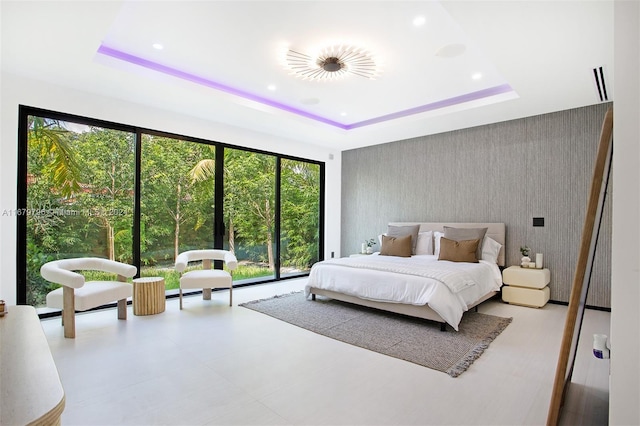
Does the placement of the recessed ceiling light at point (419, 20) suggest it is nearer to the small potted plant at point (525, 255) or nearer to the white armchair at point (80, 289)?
the small potted plant at point (525, 255)

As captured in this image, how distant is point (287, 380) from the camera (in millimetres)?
2414

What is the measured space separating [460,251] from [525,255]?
1.00 m

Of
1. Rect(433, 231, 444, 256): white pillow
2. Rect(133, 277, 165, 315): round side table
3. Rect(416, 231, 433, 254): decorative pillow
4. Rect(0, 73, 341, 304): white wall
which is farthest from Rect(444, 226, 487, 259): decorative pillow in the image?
Rect(133, 277, 165, 315): round side table

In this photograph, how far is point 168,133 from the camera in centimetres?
475

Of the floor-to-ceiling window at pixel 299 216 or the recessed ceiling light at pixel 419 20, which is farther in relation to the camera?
the floor-to-ceiling window at pixel 299 216

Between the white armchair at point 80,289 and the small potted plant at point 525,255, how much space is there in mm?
5054

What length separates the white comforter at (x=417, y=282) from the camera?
346cm

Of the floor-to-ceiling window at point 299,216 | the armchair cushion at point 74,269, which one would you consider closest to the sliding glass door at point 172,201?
the armchair cushion at point 74,269

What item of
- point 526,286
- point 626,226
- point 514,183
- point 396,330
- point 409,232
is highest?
point 514,183

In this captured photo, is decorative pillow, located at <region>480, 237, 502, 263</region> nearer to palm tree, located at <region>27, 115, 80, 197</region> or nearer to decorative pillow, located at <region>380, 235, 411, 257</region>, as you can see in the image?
decorative pillow, located at <region>380, 235, 411, 257</region>

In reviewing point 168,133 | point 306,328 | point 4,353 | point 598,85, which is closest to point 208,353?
point 306,328

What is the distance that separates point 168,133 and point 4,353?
154 inches

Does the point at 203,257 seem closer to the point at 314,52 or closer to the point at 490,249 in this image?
the point at 314,52

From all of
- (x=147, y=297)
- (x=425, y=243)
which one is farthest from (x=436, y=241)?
(x=147, y=297)
